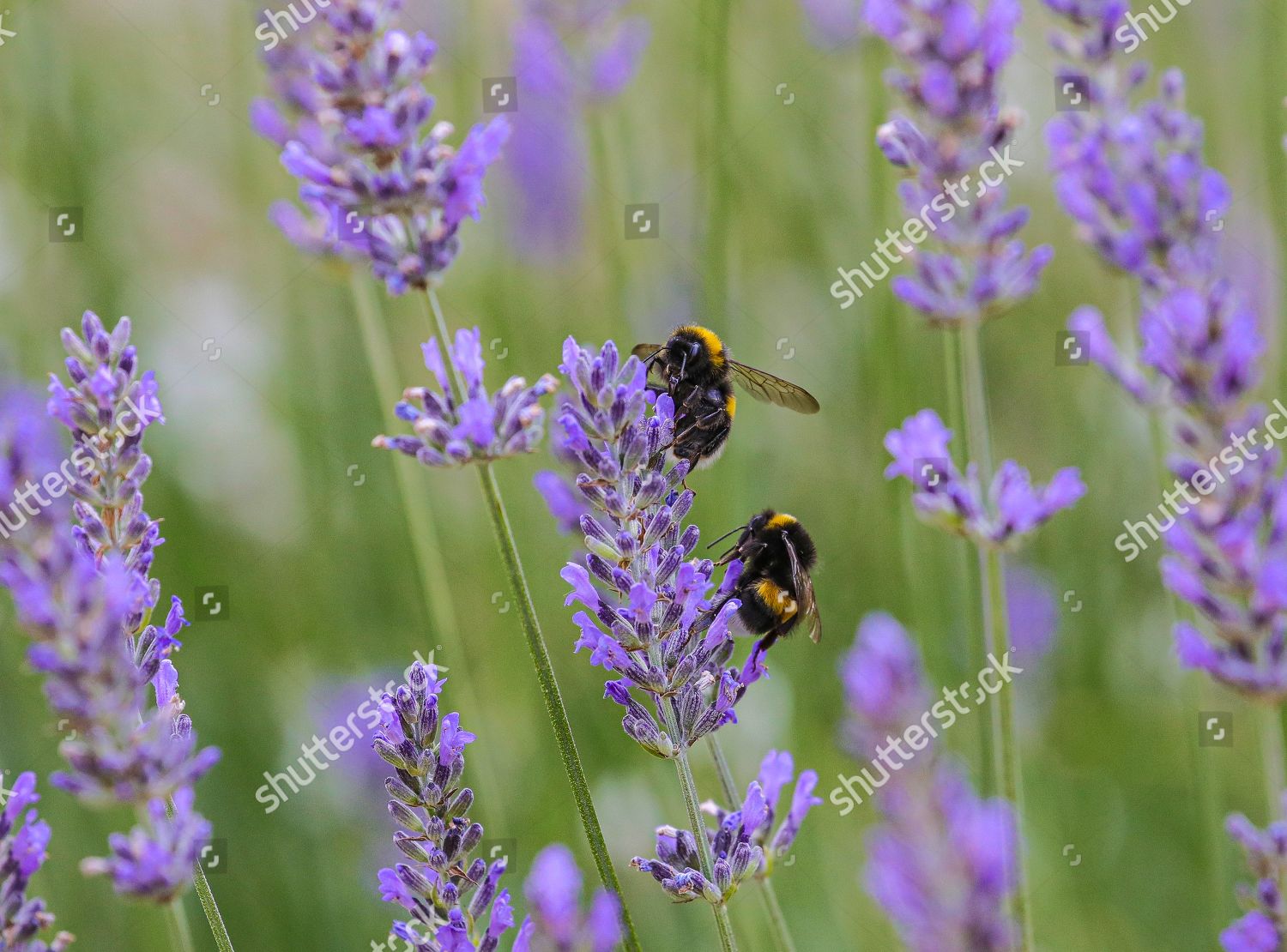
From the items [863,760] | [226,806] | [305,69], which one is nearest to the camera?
[863,760]

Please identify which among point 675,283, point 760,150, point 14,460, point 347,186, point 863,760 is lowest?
point 863,760

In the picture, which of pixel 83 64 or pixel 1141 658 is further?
pixel 83 64

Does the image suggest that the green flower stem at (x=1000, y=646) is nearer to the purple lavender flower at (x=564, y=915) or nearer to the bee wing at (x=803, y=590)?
the bee wing at (x=803, y=590)

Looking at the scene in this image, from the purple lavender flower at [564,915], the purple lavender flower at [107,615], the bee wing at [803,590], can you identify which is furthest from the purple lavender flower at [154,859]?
the bee wing at [803,590]

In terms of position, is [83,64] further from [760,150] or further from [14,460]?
[14,460]

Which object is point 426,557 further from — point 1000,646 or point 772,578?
point 1000,646

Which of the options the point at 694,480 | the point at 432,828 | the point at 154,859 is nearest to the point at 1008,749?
the point at 432,828

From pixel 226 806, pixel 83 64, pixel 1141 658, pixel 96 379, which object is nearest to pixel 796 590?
pixel 96 379
